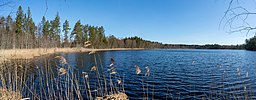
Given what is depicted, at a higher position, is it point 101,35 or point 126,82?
point 101,35

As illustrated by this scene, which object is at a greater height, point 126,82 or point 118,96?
point 118,96

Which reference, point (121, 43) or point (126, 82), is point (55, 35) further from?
Answer: point (126, 82)

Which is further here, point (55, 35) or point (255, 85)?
point (55, 35)

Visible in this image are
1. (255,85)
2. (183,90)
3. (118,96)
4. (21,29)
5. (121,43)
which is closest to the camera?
(118,96)

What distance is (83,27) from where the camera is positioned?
76.4 m

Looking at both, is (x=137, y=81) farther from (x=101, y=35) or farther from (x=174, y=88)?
(x=101, y=35)

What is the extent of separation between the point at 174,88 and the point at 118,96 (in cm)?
862

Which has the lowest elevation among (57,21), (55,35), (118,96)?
(118,96)

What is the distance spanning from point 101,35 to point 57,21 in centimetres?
2453

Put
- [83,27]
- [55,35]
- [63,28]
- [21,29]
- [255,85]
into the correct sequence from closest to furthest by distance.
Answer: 1. [255,85]
2. [21,29]
3. [55,35]
4. [63,28]
5. [83,27]

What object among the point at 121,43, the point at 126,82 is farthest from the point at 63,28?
the point at 126,82

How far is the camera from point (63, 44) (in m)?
68.9

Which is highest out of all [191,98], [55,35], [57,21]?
[57,21]

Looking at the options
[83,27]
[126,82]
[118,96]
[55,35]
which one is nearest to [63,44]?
[55,35]
